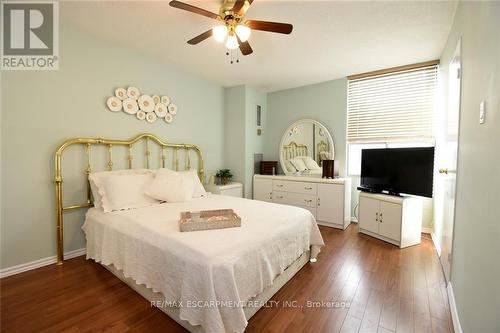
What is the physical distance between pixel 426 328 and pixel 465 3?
7.76ft

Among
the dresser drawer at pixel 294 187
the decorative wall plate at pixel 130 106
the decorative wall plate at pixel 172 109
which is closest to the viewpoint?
the decorative wall plate at pixel 130 106

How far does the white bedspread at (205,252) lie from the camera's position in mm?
1226

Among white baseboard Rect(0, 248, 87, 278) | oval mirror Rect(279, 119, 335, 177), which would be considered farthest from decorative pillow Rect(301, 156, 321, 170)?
white baseboard Rect(0, 248, 87, 278)

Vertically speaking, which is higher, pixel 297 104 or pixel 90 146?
pixel 297 104

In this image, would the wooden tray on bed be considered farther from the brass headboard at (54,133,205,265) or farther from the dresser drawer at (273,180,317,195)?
the dresser drawer at (273,180,317,195)

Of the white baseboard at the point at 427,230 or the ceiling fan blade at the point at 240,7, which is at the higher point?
the ceiling fan blade at the point at 240,7

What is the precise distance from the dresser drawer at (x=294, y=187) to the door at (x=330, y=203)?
5.2 inches

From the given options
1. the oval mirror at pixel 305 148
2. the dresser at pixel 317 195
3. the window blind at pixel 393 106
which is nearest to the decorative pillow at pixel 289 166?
the oval mirror at pixel 305 148

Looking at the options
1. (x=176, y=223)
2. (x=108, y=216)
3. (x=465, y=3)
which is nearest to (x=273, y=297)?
(x=176, y=223)

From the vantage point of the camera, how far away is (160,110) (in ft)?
10.2

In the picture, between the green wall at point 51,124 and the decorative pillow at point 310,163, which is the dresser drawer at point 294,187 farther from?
the green wall at point 51,124

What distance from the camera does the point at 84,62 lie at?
7.92ft

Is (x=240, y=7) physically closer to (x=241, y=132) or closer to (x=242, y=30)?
(x=242, y=30)

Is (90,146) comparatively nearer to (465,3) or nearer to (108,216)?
(108,216)
